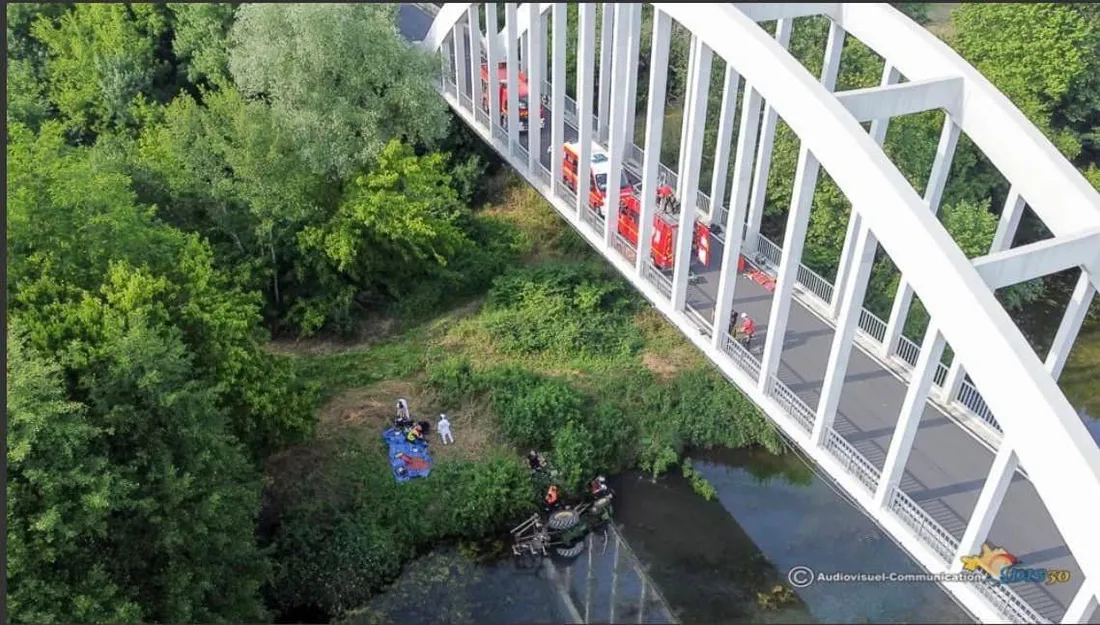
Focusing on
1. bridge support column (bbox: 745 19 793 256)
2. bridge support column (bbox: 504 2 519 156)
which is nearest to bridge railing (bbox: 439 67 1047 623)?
bridge support column (bbox: 745 19 793 256)

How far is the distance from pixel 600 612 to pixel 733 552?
3.94m

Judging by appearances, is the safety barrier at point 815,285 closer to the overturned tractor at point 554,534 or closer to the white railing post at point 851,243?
the white railing post at point 851,243

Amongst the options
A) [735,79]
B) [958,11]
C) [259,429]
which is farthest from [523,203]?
[958,11]

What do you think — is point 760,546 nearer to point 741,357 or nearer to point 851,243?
point 741,357

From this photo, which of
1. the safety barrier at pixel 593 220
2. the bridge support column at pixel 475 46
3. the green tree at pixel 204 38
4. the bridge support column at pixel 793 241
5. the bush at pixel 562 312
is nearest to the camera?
the bridge support column at pixel 793 241

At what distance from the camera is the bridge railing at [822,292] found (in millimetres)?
20500

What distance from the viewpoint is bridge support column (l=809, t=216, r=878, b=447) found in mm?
17422

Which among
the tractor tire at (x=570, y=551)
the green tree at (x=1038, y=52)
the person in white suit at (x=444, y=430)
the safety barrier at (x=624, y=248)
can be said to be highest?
the green tree at (x=1038, y=52)

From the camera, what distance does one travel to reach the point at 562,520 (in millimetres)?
23484

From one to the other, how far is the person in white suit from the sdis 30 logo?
A: 13.6m

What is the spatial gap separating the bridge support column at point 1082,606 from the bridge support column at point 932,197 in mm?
7108

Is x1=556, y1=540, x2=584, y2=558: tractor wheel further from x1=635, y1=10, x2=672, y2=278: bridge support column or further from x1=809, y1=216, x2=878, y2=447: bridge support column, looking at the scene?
x1=635, y1=10, x2=672, y2=278: bridge support column

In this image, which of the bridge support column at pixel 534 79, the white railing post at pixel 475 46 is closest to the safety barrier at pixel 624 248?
the bridge support column at pixel 534 79

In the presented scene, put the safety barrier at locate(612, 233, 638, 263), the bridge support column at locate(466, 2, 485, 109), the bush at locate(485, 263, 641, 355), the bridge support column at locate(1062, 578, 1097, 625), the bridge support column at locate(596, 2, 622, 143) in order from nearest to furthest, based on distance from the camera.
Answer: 1. the bridge support column at locate(1062, 578, 1097, 625)
2. the safety barrier at locate(612, 233, 638, 263)
3. the bridge support column at locate(596, 2, 622, 143)
4. the bush at locate(485, 263, 641, 355)
5. the bridge support column at locate(466, 2, 485, 109)
